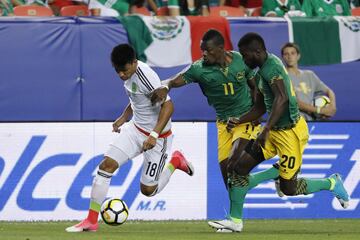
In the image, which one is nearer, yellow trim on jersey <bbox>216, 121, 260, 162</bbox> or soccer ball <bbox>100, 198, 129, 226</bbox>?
soccer ball <bbox>100, 198, 129, 226</bbox>

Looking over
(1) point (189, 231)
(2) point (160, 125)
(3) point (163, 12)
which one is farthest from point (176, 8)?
(1) point (189, 231)

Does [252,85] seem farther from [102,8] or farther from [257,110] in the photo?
[102,8]

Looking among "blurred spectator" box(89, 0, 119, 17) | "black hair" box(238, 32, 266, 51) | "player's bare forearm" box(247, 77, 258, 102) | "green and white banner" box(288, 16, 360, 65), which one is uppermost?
"black hair" box(238, 32, 266, 51)

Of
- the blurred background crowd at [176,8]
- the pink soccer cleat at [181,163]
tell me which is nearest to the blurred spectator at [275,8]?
the blurred background crowd at [176,8]

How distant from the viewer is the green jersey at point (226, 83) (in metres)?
12.9

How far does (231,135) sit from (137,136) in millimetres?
1145

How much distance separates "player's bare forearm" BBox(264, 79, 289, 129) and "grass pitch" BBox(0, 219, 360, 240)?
4.01ft

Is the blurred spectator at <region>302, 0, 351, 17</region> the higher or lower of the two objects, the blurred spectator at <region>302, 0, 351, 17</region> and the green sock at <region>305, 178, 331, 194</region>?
the higher

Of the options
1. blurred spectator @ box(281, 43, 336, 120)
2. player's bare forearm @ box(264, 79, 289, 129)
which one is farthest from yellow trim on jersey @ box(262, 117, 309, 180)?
blurred spectator @ box(281, 43, 336, 120)

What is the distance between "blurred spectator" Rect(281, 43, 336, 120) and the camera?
16281 mm

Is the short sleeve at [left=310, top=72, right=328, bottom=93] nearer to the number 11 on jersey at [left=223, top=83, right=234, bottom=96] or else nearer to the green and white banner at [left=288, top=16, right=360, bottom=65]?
the green and white banner at [left=288, top=16, right=360, bottom=65]

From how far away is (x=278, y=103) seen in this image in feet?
38.4

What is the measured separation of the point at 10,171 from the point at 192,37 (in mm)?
3826

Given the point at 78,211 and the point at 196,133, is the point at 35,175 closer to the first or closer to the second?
the point at 78,211
